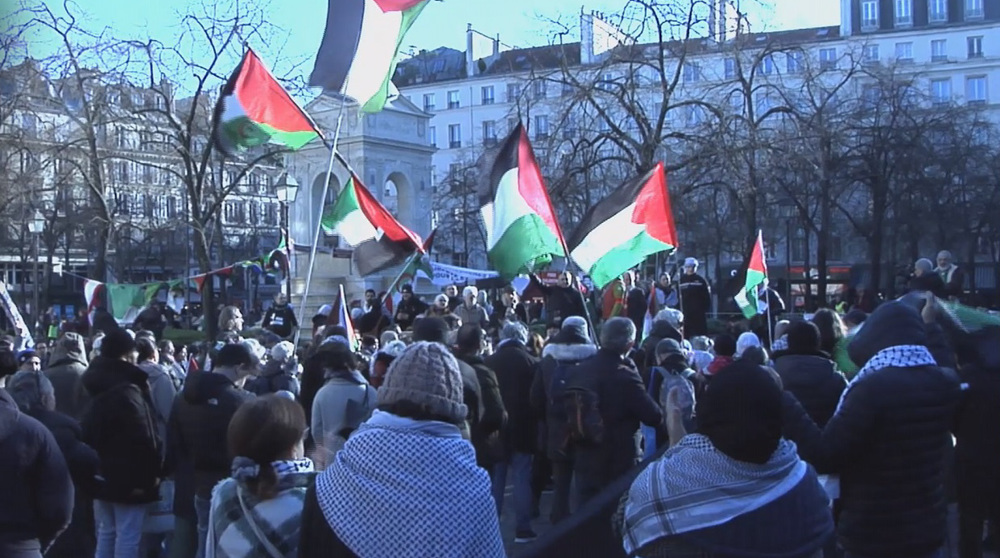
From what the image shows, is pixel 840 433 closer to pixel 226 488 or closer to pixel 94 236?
pixel 226 488

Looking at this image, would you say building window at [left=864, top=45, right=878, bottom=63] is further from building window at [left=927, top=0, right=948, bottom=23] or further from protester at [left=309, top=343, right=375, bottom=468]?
protester at [left=309, top=343, right=375, bottom=468]

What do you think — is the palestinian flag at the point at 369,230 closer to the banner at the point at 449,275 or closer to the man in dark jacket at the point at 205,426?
the man in dark jacket at the point at 205,426

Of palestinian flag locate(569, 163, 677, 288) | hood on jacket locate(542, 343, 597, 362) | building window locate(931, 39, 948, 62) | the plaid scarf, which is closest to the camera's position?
the plaid scarf

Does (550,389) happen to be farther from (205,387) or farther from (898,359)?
(898,359)

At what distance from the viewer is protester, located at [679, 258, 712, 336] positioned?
14.5 metres

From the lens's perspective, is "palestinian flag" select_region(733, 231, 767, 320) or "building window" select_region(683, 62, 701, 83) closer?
"palestinian flag" select_region(733, 231, 767, 320)

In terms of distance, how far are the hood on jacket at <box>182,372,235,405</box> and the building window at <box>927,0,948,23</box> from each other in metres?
70.7

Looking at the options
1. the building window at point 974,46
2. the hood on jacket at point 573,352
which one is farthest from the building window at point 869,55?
the hood on jacket at point 573,352

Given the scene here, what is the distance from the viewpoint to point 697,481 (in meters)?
3.38

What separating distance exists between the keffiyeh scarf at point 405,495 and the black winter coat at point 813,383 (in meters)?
3.23

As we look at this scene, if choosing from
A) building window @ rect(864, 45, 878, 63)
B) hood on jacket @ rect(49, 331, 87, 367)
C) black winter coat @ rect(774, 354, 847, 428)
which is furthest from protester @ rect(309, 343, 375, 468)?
building window @ rect(864, 45, 878, 63)

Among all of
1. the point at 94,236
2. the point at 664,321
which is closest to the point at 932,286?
the point at 664,321

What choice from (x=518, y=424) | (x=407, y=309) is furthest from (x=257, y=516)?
(x=407, y=309)

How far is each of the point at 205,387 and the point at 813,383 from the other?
11.1 feet
